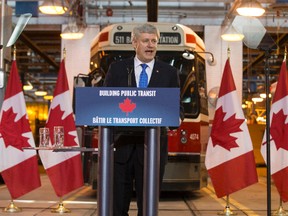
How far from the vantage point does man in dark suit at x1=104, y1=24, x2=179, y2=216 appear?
486 cm

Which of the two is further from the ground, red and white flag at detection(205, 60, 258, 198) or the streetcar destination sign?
the streetcar destination sign

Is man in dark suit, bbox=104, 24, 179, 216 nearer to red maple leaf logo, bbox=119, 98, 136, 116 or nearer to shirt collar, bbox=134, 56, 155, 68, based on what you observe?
shirt collar, bbox=134, 56, 155, 68

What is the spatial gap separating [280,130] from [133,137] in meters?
4.43

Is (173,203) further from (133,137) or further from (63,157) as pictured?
(133,137)

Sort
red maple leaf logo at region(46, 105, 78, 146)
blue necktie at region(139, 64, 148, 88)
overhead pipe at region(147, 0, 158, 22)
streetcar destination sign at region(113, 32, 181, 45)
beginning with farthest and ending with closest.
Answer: overhead pipe at region(147, 0, 158, 22) → streetcar destination sign at region(113, 32, 181, 45) → red maple leaf logo at region(46, 105, 78, 146) → blue necktie at region(139, 64, 148, 88)

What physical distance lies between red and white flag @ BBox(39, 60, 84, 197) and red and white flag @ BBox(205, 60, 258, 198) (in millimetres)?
2019

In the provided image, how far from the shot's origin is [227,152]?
9.17m

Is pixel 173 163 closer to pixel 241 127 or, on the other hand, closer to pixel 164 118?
pixel 241 127

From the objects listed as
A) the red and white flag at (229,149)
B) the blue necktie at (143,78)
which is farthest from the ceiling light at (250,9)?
the blue necktie at (143,78)

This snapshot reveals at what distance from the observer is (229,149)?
30.0 ft

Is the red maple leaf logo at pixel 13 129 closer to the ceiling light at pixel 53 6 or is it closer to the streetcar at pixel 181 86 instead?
the streetcar at pixel 181 86

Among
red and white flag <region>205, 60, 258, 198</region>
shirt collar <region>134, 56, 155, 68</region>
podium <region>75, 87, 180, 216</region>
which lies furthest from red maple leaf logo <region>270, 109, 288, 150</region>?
podium <region>75, 87, 180, 216</region>

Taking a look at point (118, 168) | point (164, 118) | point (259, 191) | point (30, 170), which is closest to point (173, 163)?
point (30, 170)

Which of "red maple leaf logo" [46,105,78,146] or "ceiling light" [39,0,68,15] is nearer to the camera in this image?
"red maple leaf logo" [46,105,78,146]
